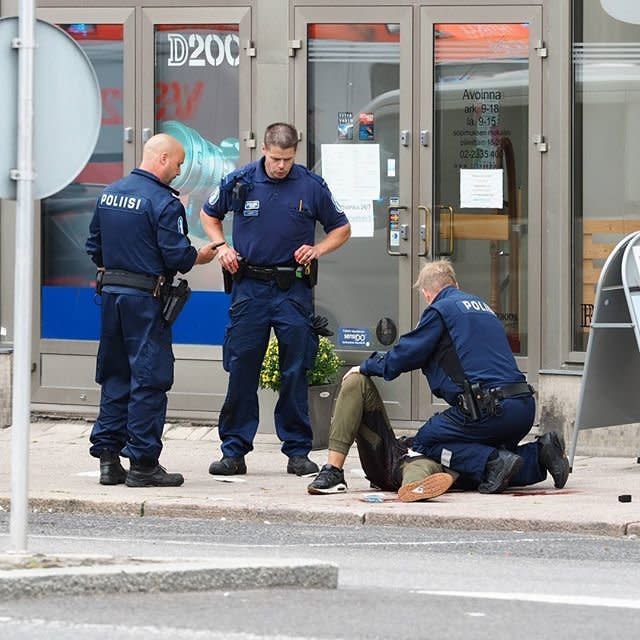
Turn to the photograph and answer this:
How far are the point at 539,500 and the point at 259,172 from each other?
265cm

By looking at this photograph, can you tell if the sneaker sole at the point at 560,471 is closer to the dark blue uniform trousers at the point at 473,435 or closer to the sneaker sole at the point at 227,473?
the dark blue uniform trousers at the point at 473,435

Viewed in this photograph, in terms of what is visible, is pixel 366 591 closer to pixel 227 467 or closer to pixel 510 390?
pixel 510 390

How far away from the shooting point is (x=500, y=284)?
484 inches

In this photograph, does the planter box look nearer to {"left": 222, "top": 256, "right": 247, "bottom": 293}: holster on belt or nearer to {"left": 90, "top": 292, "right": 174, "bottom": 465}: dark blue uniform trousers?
{"left": 222, "top": 256, "right": 247, "bottom": 293}: holster on belt

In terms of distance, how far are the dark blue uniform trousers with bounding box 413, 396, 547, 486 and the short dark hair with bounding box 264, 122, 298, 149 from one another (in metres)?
1.88

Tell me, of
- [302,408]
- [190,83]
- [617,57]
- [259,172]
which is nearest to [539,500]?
[302,408]

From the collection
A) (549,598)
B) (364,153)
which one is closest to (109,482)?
(364,153)

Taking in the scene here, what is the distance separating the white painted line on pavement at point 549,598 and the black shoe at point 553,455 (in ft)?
9.96

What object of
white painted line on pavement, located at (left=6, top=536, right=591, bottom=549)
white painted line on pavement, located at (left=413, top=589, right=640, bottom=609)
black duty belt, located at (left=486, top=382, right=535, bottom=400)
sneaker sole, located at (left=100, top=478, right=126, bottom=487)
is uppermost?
black duty belt, located at (left=486, top=382, right=535, bottom=400)

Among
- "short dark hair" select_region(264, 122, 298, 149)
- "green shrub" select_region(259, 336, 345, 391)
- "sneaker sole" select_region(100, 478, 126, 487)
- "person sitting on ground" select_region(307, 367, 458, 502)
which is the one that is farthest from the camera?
"green shrub" select_region(259, 336, 345, 391)

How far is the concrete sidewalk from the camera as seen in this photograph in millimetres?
9086

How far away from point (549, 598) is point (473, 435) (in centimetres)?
299

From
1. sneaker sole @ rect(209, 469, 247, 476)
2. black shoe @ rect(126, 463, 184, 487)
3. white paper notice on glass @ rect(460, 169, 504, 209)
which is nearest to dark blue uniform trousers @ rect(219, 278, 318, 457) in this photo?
sneaker sole @ rect(209, 469, 247, 476)

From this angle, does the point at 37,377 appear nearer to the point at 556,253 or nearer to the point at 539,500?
the point at 556,253
